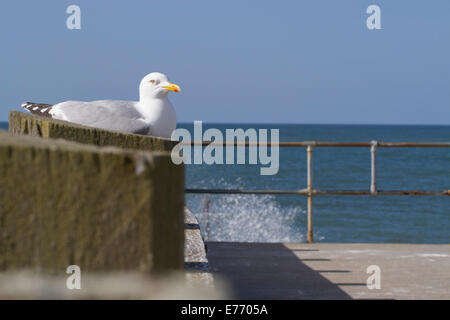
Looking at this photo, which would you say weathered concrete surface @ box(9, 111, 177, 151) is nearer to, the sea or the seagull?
the seagull

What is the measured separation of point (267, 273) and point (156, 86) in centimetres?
128

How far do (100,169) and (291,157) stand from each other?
38.4 meters

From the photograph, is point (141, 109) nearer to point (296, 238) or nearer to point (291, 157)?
point (296, 238)

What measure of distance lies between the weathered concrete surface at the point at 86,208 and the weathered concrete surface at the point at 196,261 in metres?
0.81

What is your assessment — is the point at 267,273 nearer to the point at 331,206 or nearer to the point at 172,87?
the point at 172,87

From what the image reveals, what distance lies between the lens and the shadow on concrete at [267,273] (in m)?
3.29

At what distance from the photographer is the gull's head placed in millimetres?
3631

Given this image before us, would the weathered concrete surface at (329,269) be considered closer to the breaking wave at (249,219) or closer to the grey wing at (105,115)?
the grey wing at (105,115)

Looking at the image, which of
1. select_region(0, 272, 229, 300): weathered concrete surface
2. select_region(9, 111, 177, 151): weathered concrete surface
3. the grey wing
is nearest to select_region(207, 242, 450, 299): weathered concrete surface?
the grey wing

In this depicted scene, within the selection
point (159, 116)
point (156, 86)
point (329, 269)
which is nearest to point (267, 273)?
point (329, 269)

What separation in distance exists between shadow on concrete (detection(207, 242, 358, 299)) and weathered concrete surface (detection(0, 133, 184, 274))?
1.95m

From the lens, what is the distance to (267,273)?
3.81 m
